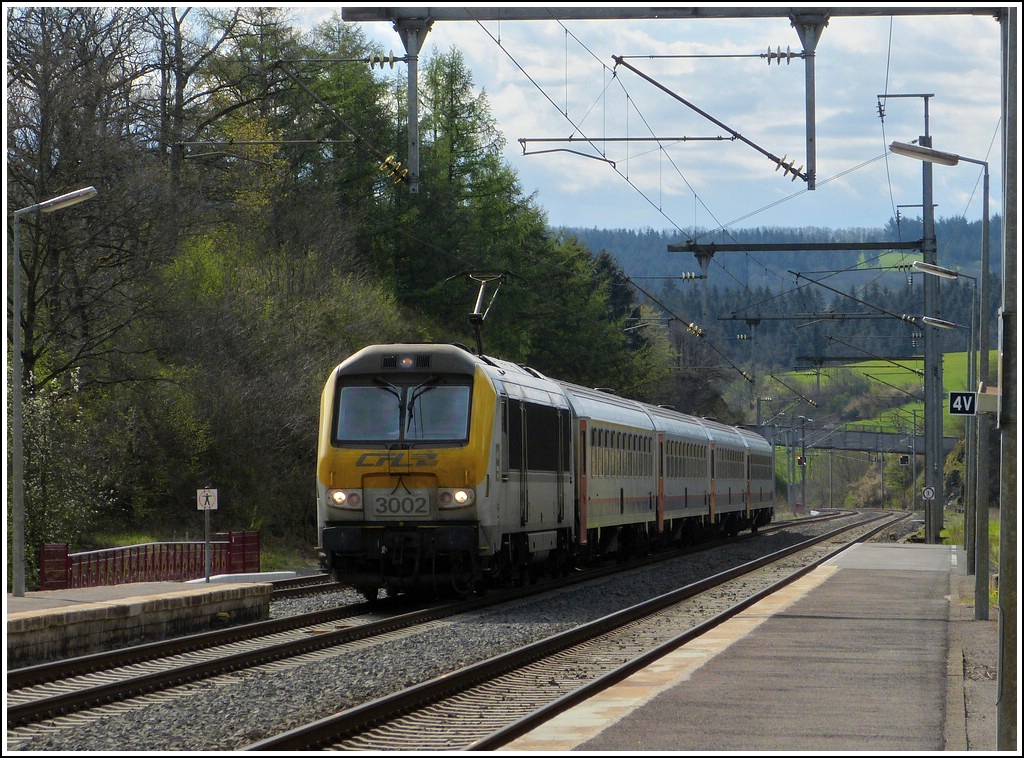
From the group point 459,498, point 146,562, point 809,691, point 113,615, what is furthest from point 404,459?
point 146,562

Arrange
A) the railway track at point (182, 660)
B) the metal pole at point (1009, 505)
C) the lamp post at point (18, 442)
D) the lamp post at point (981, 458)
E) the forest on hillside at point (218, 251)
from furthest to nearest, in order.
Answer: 1. the forest on hillside at point (218, 251)
2. the lamp post at point (18, 442)
3. the lamp post at point (981, 458)
4. the railway track at point (182, 660)
5. the metal pole at point (1009, 505)

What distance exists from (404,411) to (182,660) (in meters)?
5.66

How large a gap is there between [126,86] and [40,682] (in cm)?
2749

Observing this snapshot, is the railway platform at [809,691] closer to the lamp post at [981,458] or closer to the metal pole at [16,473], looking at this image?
the lamp post at [981,458]

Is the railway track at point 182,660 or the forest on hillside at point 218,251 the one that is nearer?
the railway track at point 182,660

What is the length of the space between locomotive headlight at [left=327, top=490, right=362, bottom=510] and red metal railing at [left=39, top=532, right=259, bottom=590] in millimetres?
5893

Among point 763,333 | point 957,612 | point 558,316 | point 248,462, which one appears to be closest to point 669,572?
point 957,612

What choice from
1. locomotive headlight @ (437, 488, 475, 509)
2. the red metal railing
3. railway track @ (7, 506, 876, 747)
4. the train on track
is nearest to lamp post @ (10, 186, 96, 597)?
the red metal railing

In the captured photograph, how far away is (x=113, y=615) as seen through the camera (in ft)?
49.8

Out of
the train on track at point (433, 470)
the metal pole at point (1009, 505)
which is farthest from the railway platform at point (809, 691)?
the train on track at point (433, 470)

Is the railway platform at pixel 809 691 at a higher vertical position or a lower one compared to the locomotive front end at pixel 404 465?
lower

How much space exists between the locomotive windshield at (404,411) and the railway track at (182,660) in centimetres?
219

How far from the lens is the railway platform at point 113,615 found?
13.8 metres

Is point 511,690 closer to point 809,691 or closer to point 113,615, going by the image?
point 809,691
